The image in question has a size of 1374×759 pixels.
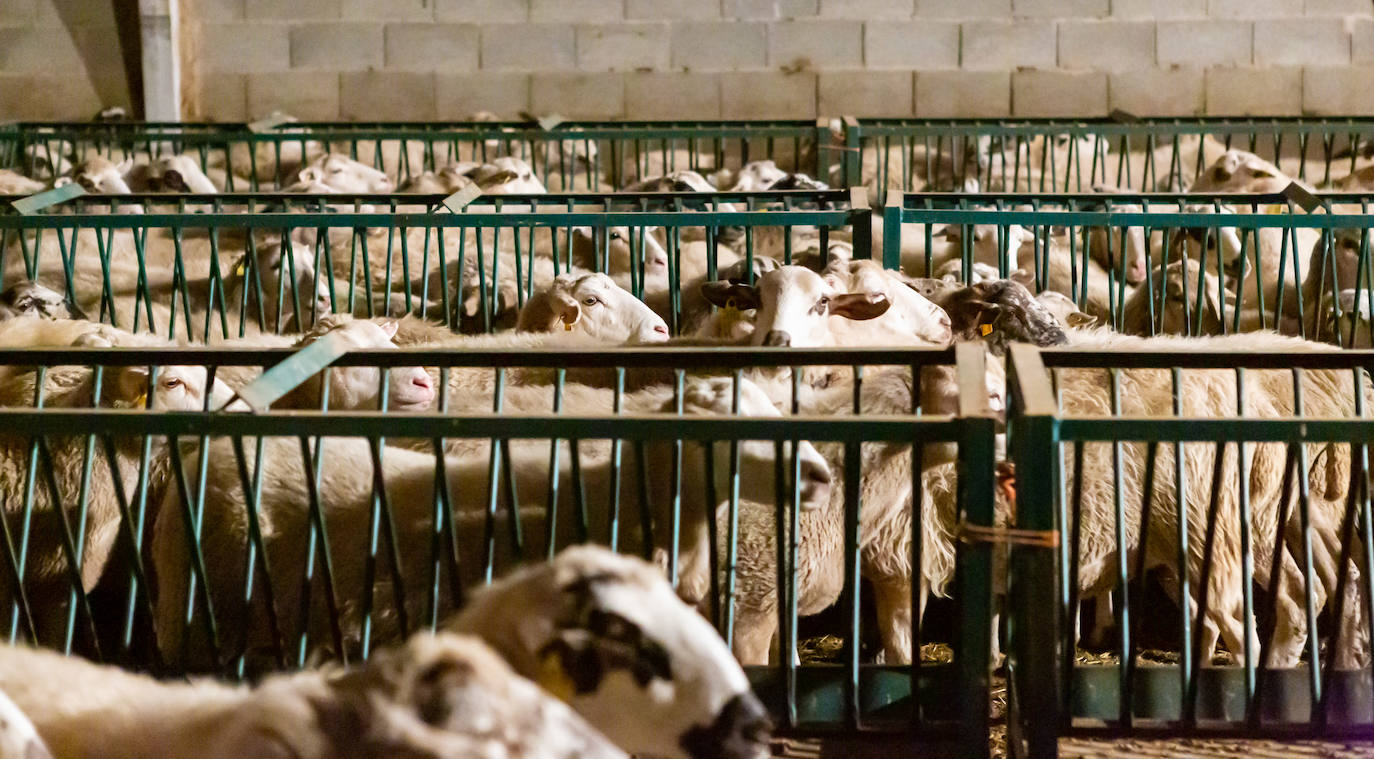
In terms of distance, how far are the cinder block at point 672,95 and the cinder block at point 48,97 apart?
4821 mm

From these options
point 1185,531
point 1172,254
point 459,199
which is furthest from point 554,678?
point 1172,254

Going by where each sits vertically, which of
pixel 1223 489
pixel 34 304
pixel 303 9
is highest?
pixel 303 9

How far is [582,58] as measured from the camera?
1352 cm

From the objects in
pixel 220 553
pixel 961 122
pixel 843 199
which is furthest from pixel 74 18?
pixel 220 553

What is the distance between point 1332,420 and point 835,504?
1.97 m

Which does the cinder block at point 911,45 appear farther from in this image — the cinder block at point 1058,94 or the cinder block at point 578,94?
the cinder block at point 578,94

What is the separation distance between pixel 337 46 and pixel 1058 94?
6.41 metres

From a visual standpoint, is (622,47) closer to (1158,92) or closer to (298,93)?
(298,93)

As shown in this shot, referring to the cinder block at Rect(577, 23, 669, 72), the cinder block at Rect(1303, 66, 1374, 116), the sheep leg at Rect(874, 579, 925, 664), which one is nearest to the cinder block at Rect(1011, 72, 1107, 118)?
the cinder block at Rect(1303, 66, 1374, 116)

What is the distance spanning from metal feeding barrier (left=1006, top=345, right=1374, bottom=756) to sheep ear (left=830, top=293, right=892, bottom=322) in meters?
0.73

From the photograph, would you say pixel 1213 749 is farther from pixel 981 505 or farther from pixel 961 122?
pixel 961 122

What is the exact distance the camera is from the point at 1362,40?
13258 mm

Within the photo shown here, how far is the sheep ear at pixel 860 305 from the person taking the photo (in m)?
5.54

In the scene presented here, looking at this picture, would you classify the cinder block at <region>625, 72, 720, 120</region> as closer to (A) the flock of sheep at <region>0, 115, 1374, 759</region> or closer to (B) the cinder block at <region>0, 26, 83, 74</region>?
(B) the cinder block at <region>0, 26, 83, 74</region>
